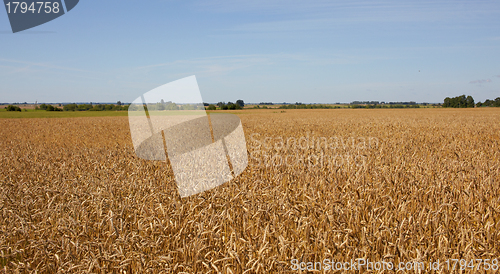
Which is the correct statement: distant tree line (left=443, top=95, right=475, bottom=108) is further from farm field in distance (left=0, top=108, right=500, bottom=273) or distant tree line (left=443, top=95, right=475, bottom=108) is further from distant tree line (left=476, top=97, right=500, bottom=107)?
farm field in distance (left=0, top=108, right=500, bottom=273)

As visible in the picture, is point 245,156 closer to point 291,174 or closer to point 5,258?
point 291,174

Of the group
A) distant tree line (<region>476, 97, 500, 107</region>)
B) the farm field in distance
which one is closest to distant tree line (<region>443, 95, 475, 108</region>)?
distant tree line (<region>476, 97, 500, 107</region>)

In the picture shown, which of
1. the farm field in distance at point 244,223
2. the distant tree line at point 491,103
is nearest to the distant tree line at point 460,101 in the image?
the distant tree line at point 491,103

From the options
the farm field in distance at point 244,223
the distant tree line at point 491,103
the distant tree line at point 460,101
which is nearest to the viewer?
the farm field in distance at point 244,223

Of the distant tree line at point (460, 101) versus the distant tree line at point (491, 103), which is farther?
the distant tree line at point (460, 101)

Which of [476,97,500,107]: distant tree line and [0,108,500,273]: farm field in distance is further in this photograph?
[476,97,500,107]: distant tree line

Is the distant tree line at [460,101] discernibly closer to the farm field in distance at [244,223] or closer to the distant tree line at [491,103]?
the distant tree line at [491,103]

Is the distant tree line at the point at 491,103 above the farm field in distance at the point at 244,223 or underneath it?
above

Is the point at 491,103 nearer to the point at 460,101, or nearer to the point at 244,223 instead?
the point at 460,101

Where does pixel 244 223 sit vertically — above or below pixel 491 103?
below

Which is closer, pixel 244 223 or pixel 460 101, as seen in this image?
pixel 244 223

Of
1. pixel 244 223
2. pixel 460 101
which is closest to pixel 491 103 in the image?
pixel 460 101

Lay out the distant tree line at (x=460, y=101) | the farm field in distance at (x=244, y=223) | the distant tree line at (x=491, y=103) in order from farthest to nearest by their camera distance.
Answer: the distant tree line at (x=460, y=101) < the distant tree line at (x=491, y=103) < the farm field in distance at (x=244, y=223)

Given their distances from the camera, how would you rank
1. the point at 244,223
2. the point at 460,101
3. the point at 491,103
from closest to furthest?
the point at 244,223 → the point at 491,103 → the point at 460,101
